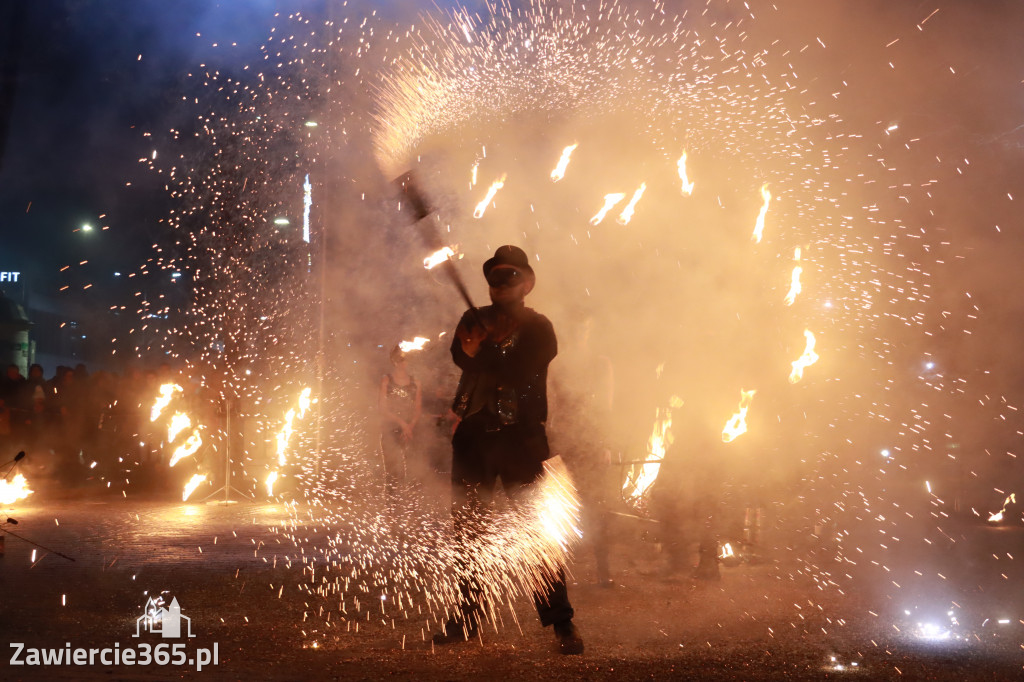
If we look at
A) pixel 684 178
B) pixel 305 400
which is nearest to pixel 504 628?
pixel 684 178

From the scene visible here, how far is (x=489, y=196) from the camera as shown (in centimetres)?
640

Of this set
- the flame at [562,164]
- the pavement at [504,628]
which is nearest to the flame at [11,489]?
the pavement at [504,628]

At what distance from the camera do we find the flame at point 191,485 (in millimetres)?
7703

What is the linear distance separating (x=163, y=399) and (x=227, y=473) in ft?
5.22

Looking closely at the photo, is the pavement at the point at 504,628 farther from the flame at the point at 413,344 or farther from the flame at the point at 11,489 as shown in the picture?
the flame at the point at 413,344

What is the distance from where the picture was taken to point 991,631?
11.2 feet

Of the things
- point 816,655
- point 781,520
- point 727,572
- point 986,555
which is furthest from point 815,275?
point 816,655

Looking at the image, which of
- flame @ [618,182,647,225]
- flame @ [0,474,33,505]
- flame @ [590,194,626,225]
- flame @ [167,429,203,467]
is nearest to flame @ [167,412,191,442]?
flame @ [167,429,203,467]

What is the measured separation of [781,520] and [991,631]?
2651mm

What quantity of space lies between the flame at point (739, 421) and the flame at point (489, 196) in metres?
2.49

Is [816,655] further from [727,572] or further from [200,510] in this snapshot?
[200,510]

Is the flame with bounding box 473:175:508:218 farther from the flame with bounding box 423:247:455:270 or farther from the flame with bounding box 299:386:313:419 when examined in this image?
the flame with bounding box 299:386:313:419

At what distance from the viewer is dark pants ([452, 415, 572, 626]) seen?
10.8 ft

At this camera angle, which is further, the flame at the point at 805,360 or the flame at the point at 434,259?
the flame at the point at 434,259
